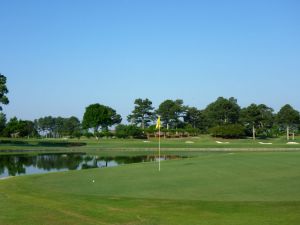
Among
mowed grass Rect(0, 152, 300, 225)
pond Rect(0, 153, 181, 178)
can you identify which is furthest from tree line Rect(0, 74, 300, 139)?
mowed grass Rect(0, 152, 300, 225)

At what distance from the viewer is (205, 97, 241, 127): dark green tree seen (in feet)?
441

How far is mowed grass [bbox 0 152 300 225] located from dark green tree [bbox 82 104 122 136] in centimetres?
11058

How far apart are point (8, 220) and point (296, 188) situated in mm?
10871

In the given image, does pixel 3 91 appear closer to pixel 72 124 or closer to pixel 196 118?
pixel 196 118

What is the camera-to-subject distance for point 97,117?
134 m

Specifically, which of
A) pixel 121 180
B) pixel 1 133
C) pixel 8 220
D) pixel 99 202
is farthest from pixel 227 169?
pixel 1 133

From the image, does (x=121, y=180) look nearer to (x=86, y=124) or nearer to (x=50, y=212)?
(x=50, y=212)

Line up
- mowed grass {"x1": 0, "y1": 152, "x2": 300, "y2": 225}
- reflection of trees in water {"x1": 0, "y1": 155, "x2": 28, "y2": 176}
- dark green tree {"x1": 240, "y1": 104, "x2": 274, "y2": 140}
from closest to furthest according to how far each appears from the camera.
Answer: mowed grass {"x1": 0, "y1": 152, "x2": 300, "y2": 225} → reflection of trees in water {"x1": 0, "y1": 155, "x2": 28, "y2": 176} → dark green tree {"x1": 240, "y1": 104, "x2": 274, "y2": 140}

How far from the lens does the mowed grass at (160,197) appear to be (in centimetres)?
1128

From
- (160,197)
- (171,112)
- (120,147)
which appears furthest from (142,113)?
(160,197)

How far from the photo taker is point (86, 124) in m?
136

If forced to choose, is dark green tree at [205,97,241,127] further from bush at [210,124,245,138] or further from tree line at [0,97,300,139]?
bush at [210,124,245,138]

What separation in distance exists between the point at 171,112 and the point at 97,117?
25.5 metres

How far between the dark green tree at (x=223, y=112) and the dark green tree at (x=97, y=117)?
105 ft
